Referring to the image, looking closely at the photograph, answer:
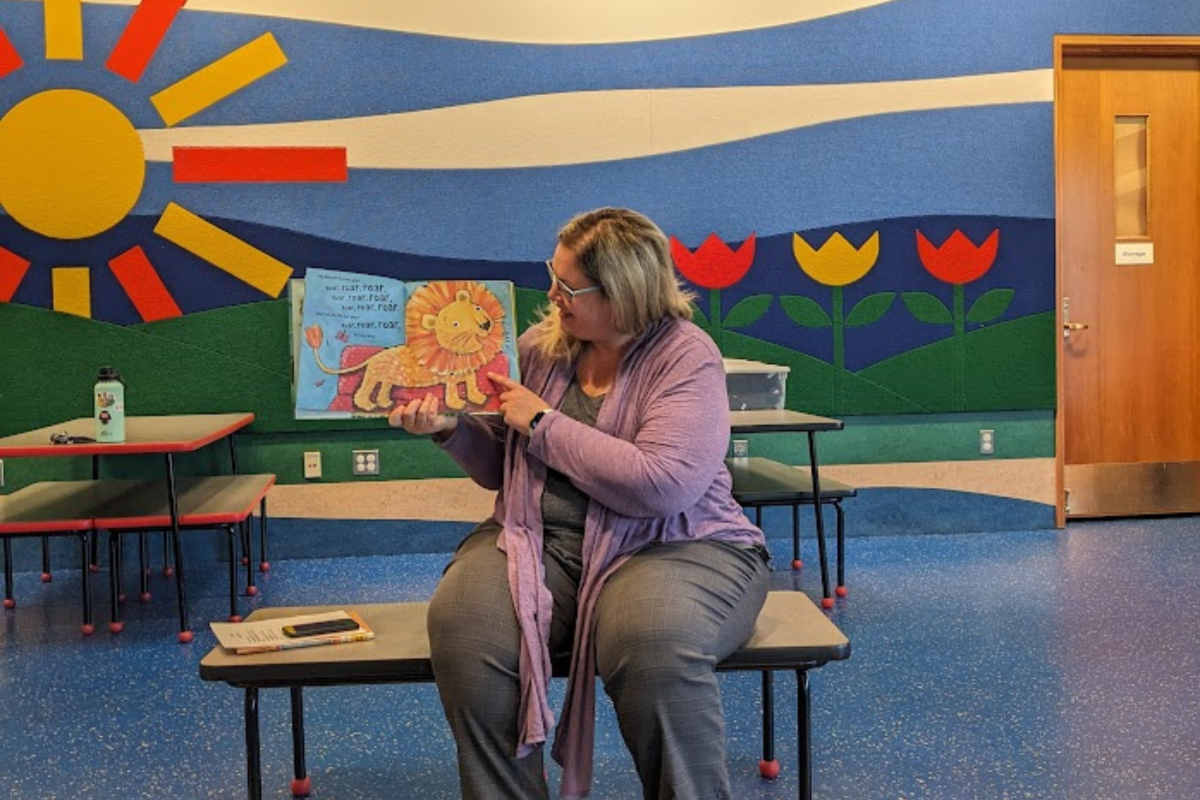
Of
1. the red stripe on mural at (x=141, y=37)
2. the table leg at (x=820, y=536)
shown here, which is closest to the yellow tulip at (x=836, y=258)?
the table leg at (x=820, y=536)

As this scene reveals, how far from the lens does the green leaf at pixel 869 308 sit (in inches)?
215

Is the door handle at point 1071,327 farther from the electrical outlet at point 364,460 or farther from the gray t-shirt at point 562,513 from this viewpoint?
the gray t-shirt at point 562,513

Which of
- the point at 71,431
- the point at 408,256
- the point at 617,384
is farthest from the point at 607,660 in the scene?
the point at 408,256

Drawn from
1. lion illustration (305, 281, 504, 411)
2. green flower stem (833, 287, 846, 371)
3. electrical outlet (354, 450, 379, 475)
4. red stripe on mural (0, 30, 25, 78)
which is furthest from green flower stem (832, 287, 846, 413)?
red stripe on mural (0, 30, 25, 78)

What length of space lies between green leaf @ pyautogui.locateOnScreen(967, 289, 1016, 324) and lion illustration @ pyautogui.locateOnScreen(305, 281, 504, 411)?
12.0 feet

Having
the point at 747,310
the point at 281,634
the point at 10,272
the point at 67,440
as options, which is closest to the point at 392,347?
the point at 281,634

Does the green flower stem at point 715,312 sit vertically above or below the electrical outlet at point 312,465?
above

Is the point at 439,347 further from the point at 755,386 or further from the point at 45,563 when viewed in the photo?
the point at 45,563

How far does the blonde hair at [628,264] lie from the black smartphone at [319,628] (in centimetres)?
75

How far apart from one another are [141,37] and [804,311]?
9.80ft

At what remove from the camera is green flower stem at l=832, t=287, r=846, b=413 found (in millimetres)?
5438

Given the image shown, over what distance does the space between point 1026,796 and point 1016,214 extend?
3556 millimetres

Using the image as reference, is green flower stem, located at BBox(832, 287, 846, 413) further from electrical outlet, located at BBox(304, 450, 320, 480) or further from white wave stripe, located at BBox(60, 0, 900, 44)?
electrical outlet, located at BBox(304, 450, 320, 480)

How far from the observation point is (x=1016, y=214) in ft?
18.1
